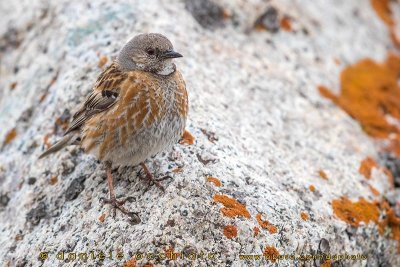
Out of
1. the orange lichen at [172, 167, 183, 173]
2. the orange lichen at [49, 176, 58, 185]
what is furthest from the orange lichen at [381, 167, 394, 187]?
the orange lichen at [49, 176, 58, 185]

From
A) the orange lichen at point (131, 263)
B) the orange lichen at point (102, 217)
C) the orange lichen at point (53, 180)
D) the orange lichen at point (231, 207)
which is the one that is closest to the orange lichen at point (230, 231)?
the orange lichen at point (231, 207)

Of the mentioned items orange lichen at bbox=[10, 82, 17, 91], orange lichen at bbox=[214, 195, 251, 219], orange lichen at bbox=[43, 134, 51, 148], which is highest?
orange lichen at bbox=[214, 195, 251, 219]

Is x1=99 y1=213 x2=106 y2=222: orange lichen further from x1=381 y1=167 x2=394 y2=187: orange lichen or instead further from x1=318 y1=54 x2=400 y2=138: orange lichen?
x1=318 y1=54 x2=400 y2=138: orange lichen

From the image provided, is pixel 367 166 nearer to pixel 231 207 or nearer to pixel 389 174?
pixel 389 174

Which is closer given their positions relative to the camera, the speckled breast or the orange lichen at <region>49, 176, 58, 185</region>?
the speckled breast

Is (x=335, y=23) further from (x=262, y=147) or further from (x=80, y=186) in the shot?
(x=80, y=186)

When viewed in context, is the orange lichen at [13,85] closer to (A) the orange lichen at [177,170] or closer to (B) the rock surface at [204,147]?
(B) the rock surface at [204,147]

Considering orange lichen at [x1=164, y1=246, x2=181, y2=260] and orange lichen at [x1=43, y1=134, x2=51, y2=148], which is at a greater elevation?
orange lichen at [x1=164, y1=246, x2=181, y2=260]
